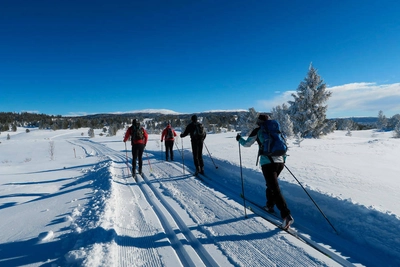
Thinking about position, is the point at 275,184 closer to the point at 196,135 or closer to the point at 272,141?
the point at 272,141

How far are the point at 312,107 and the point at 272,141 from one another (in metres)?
27.6

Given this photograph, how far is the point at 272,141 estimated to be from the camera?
4.09 meters

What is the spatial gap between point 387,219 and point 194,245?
3.18m

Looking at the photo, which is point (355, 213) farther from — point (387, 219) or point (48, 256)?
point (48, 256)

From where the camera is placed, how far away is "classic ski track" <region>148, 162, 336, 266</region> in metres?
3.11

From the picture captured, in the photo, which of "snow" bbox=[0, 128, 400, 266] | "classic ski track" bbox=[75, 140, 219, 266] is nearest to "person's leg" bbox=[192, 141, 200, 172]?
"snow" bbox=[0, 128, 400, 266]

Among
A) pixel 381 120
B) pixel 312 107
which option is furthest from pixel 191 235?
pixel 381 120

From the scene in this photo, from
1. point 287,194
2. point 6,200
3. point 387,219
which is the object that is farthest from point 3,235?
point 387,219

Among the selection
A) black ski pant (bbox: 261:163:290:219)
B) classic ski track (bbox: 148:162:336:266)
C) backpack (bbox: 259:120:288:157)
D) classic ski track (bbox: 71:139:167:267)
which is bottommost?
classic ski track (bbox: 148:162:336:266)

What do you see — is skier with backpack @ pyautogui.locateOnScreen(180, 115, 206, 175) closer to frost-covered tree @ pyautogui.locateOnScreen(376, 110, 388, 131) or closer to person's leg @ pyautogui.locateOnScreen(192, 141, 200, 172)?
person's leg @ pyautogui.locateOnScreen(192, 141, 200, 172)

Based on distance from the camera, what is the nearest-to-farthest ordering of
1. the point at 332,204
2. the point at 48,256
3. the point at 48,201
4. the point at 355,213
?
the point at 48,256 < the point at 355,213 < the point at 332,204 < the point at 48,201

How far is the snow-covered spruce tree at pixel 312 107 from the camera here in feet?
91.0

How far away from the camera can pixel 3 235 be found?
3516 millimetres

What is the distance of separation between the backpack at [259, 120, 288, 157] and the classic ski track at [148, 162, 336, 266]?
1.40m
